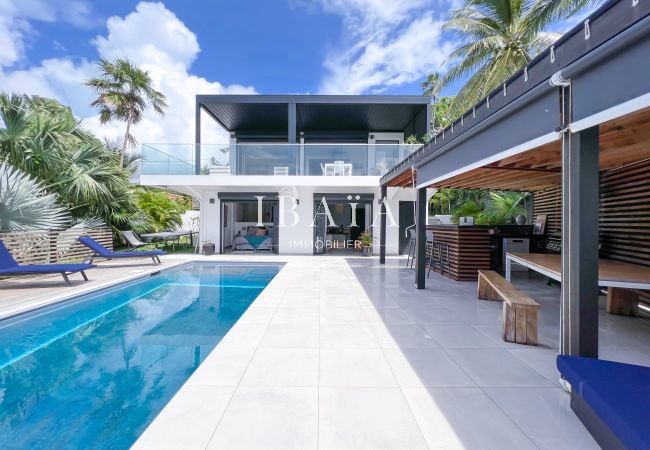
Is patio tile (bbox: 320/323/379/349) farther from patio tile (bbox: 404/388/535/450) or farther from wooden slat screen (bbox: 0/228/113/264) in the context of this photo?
wooden slat screen (bbox: 0/228/113/264)

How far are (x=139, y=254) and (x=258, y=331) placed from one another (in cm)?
686

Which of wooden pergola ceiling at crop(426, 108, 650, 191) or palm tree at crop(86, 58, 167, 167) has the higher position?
palm tree at crop(86, 58, 167, 167)

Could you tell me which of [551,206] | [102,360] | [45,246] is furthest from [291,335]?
[45,246]

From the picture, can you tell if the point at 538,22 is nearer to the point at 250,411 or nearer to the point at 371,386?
the point at 371,386

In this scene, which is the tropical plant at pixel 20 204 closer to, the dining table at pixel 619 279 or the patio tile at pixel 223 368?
the patio tile at pixel 223 368

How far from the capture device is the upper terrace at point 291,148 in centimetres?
1161

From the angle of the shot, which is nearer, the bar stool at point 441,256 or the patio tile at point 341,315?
the patio tile at point 341,315

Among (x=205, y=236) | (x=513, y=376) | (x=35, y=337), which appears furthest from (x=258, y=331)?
(x=205, y=236)

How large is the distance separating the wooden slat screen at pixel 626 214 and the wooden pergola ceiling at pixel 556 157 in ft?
0.75

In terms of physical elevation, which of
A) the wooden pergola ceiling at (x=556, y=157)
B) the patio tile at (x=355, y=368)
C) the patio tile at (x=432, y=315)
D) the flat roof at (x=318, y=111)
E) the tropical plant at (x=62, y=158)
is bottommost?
the patio tile at (x=355, y=368)

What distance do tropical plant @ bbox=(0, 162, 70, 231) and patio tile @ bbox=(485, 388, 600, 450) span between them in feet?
30.7

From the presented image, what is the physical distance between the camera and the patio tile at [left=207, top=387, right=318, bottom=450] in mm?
1952

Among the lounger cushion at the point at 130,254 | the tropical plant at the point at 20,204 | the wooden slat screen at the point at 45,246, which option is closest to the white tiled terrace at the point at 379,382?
the tropical plant at the point at 20,204

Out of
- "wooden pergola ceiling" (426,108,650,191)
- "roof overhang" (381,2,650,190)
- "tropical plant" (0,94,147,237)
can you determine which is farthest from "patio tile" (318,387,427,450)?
"tropical plant" (0,94,147,237)
